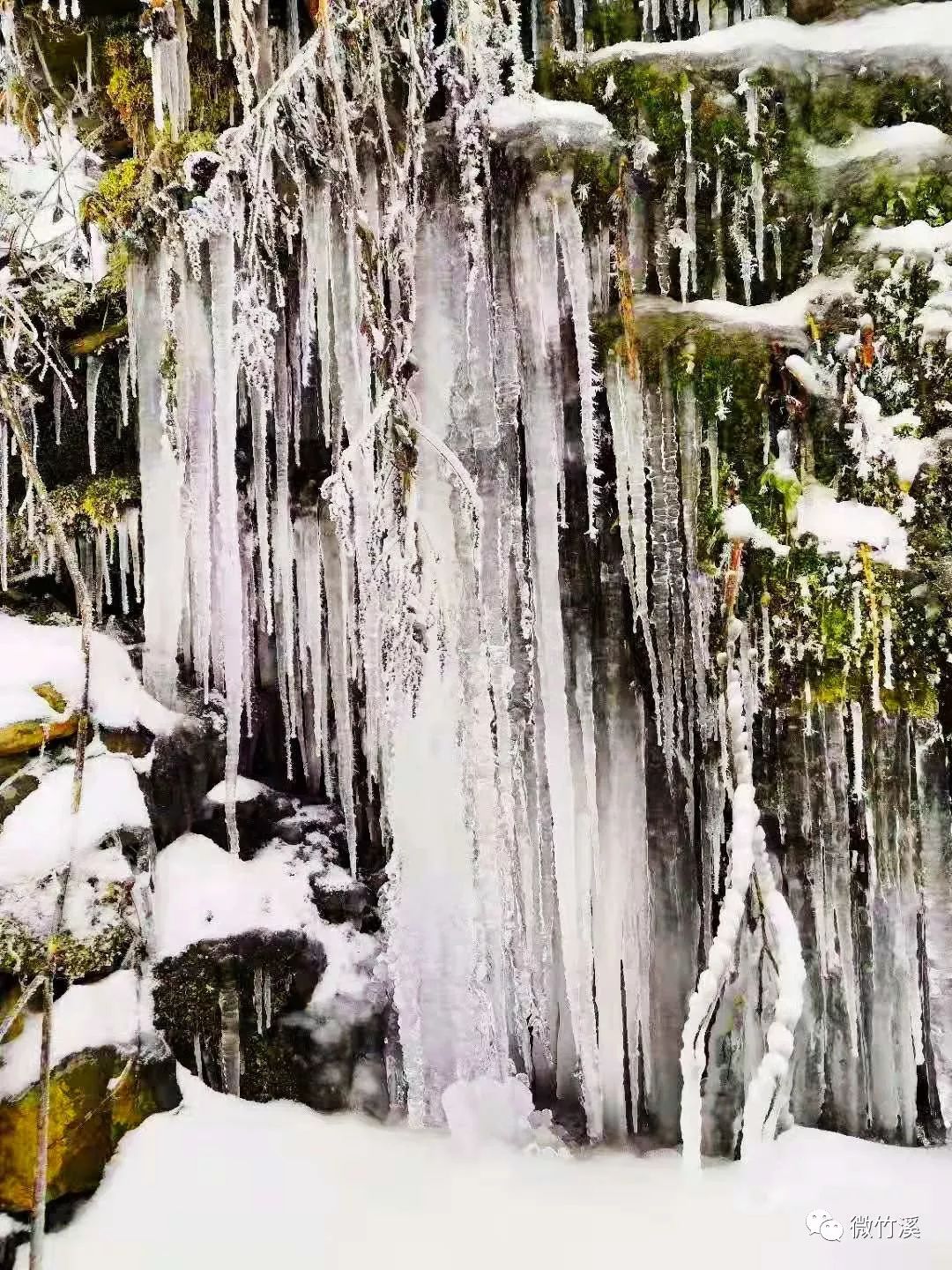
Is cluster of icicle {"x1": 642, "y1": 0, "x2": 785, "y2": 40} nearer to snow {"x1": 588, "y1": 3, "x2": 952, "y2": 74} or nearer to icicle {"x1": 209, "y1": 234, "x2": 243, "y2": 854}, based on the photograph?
snow {"x1": 588, "y1": 3, "x2": 952, "y2": 74}

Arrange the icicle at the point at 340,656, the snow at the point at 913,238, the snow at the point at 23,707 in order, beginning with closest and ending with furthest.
Result: the snow at the point at 913,238, the snow at the point at 23,707, the icicle at the point at 340,656

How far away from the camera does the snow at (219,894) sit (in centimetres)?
318

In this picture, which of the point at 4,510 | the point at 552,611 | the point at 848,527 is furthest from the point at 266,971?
the point at 848,527

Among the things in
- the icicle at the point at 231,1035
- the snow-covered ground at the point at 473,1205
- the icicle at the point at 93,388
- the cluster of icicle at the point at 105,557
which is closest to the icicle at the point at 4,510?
the cluster of icicle at the point at 105,557

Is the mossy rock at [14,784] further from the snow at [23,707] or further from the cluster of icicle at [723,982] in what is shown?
the cluster of icicle at [723,982]

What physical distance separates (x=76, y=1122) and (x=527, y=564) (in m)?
2.34

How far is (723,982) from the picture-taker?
2.29m

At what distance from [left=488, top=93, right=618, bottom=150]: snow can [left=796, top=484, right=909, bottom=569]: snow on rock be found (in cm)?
135

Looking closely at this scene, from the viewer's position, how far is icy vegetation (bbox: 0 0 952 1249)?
2660 mm

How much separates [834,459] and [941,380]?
0.37 m

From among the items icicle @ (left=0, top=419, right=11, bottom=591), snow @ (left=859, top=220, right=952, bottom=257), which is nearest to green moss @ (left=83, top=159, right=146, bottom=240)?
icicle @ (left=0, top=419, right=11, bottom=591)

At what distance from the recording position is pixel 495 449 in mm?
2859

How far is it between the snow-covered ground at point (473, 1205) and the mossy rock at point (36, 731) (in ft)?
4.50

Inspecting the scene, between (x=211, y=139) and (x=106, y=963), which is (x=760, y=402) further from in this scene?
(x=106, y=963)
